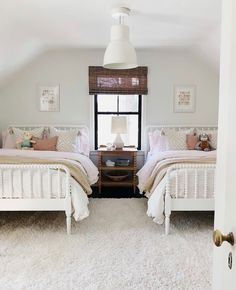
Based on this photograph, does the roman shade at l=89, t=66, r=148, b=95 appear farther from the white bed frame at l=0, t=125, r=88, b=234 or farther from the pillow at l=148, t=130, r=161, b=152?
the white bed frame at l=0, t=125, r=88, b=234

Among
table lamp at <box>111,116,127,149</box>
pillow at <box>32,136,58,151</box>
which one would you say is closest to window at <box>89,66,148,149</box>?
table lamp at <box>111,116,127,149</box>

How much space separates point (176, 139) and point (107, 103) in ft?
4.51

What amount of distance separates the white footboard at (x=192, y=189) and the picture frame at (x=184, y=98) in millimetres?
2272

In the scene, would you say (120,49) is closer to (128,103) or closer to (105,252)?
(105,252)

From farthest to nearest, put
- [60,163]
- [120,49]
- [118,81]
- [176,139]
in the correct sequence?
1. [118,81]
2. [176,139]
3. [60,163]
4. [120,49]

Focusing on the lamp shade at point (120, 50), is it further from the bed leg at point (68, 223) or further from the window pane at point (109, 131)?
the window pane at point (109, 131)

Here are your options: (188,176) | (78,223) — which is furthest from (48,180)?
(188,176)

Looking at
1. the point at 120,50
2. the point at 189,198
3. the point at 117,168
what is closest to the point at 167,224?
the point at 189,198

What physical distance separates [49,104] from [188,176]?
297 cm

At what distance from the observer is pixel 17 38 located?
13.0 feet

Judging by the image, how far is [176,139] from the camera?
15.9 ft

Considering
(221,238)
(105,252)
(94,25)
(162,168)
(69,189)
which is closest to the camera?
(221,238)

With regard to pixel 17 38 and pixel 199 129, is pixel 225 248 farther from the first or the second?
pixel 199 129

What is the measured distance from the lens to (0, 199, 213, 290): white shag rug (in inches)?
92.2
